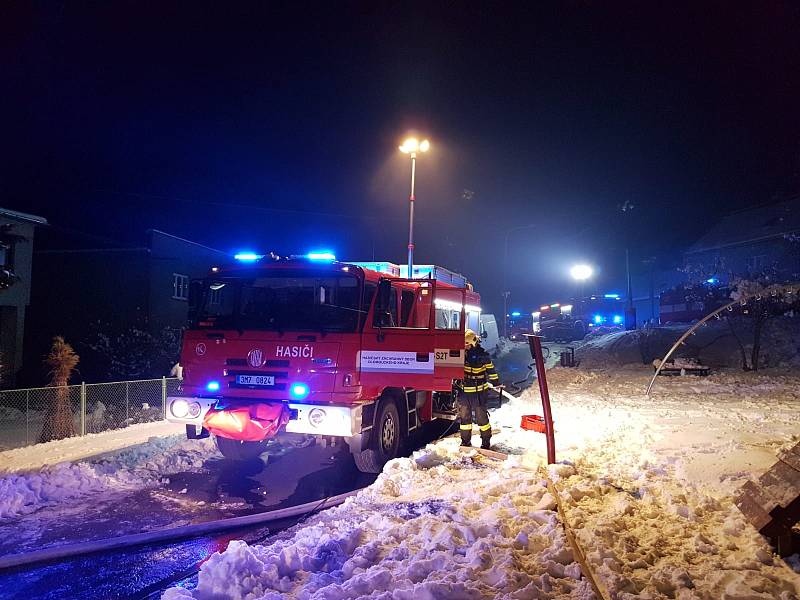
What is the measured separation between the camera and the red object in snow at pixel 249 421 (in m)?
6.26

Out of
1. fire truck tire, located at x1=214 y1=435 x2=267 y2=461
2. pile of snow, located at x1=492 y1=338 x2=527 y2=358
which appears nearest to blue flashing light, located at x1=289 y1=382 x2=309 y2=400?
fire truck tire, located at x1=214 y1=435 x2=267 y2=461

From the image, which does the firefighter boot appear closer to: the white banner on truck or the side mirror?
the white banner on truck

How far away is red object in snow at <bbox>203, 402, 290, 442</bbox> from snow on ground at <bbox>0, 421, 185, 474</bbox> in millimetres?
2602

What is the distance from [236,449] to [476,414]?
348cm

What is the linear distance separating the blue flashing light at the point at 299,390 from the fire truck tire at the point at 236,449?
1826 millimetres

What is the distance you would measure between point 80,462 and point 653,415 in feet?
31.5

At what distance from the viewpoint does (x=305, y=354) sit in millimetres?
6621

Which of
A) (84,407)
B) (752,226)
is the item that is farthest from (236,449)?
(752,226)

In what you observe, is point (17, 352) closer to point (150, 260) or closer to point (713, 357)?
point (150, 260)

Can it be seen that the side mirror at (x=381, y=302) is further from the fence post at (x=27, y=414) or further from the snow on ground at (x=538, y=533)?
the fence post at (x=27, y=414)

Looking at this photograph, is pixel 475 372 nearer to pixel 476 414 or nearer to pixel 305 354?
pixel 476 414

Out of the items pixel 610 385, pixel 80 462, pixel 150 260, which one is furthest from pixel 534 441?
pixel 150 260

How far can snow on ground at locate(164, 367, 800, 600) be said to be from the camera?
3.48 m

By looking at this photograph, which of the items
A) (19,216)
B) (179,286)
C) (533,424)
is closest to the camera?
(533,424)
